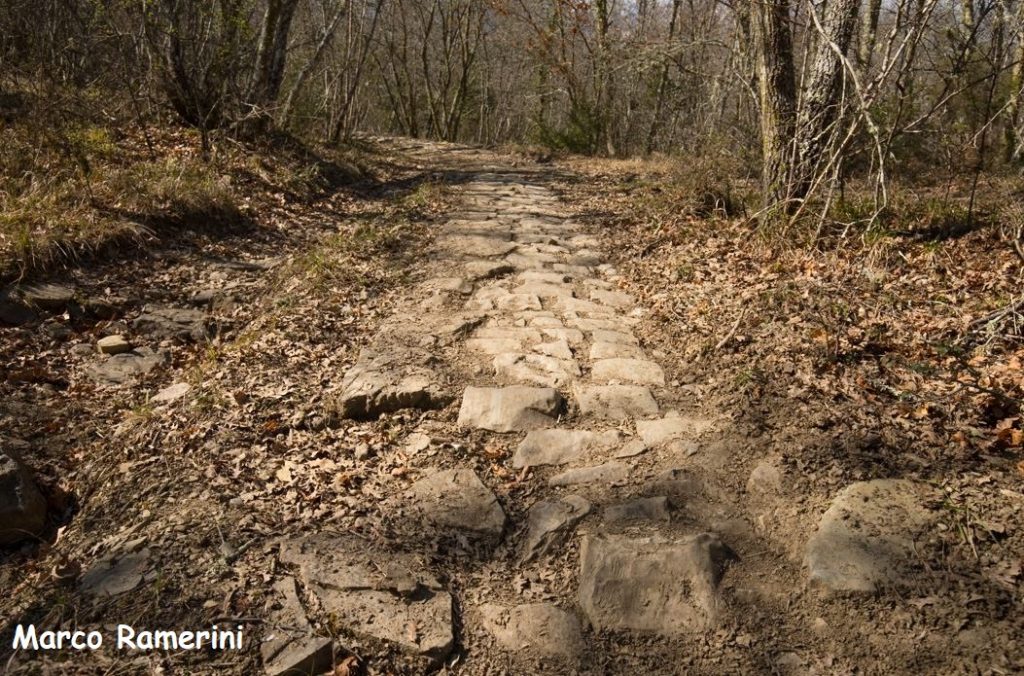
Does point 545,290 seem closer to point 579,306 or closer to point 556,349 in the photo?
point 579,306

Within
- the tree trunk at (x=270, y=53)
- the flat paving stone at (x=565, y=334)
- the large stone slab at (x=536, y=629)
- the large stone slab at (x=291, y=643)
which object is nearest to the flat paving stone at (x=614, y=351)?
the flat paving stone at (x=565, y=334)

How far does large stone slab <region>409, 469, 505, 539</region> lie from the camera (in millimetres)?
3080

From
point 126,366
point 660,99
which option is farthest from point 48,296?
point 660,99

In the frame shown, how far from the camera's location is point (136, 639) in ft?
Result: 7.89

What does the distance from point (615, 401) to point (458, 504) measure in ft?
4.09

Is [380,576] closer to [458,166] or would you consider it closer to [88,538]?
[88,538]

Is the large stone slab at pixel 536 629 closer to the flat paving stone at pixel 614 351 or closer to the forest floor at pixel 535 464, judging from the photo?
the forest floor at pixel 535 464

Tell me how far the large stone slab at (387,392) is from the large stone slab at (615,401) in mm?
803

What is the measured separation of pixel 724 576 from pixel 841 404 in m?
1.35

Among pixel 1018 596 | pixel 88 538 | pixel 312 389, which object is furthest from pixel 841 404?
pixel 88 538

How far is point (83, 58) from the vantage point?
8859 millimetres

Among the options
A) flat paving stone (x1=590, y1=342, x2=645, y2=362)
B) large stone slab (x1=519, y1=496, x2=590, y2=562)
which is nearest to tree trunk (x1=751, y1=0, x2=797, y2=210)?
flat paving stone (x1=590, y1=342, x2=645, y2=362)

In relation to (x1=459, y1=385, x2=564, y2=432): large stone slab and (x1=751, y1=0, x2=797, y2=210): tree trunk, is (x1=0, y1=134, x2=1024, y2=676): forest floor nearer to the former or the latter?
(x1=459, y1=385, x2=564, y2=432): large stone slab

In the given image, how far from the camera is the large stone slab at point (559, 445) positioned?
3.52 metres
